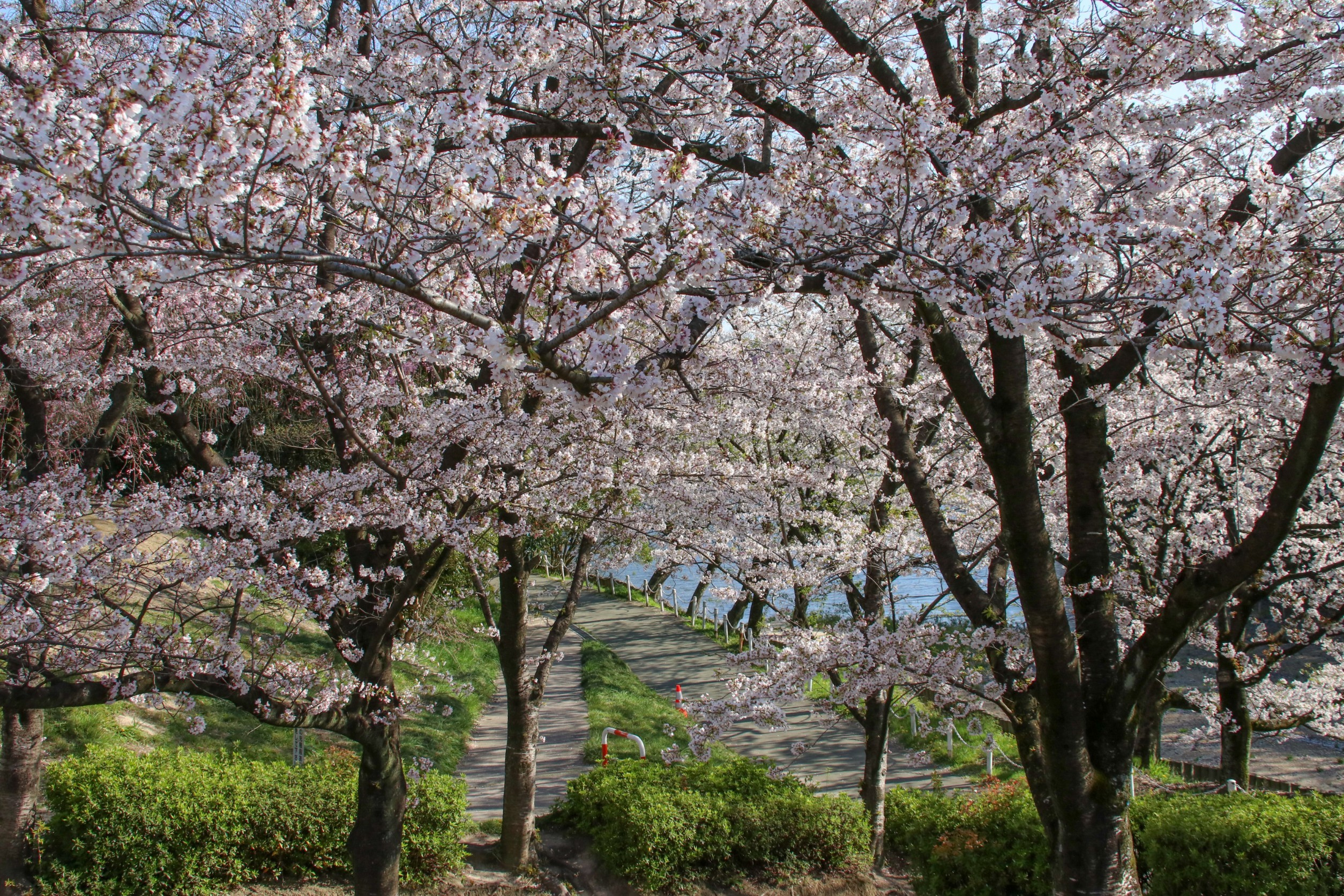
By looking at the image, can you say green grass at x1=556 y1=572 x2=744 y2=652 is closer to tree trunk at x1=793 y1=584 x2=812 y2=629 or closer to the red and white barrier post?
the red and white barrier post

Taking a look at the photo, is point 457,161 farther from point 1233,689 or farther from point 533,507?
point 1233,689

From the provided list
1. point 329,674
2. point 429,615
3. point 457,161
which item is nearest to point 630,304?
point 457,161

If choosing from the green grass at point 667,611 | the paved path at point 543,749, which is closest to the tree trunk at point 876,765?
the paved path at point 543,749

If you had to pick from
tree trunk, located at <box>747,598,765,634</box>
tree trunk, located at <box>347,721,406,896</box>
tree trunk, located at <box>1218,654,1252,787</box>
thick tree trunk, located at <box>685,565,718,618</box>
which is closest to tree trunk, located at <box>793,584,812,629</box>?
tree trunk, located at <box>1218,654,1252,787</box>

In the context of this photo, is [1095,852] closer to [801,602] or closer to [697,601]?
[801,602]

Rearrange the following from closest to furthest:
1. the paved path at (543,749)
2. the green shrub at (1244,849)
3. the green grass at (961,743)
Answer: the green shrub at (1244,849) → the paved path at (543,749) → the green grass at (961,743)

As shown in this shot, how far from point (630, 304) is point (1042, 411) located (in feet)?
20.0

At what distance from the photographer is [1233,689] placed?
834 centimetres

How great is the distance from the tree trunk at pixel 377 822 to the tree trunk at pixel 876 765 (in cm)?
411

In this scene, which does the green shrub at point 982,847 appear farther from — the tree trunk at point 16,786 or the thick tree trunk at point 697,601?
the thick tree trunk at point 697,601

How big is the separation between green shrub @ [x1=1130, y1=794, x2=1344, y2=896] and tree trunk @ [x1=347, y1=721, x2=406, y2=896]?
17.5 feet

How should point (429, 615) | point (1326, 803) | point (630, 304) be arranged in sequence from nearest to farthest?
point (630, 304) → point (1326, 803) → point (429, 615)

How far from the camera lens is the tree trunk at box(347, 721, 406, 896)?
5316 mm

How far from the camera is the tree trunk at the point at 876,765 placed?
7434mm
